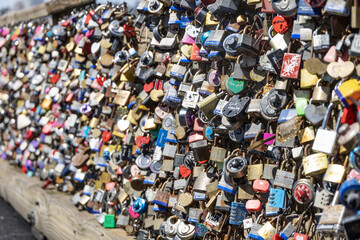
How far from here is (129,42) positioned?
137 inches

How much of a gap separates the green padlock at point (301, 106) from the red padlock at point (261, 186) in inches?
14.3

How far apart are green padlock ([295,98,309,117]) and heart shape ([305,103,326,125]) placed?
1.4 inches

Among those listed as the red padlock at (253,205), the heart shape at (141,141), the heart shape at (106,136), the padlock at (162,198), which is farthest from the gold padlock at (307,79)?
the heart shape at (106,136)

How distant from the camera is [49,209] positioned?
4277mm

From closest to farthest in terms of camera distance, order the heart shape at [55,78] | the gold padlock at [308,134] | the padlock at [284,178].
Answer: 1. the gold padlock at [308,134]
2. the padlock at [284,178]
3. the heart shape at [55,78]

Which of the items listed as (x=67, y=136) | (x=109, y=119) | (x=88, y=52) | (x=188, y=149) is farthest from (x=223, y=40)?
(x=67, y=136)

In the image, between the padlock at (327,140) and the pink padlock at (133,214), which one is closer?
the padlock at (327,140)

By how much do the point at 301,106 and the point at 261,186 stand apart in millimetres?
411

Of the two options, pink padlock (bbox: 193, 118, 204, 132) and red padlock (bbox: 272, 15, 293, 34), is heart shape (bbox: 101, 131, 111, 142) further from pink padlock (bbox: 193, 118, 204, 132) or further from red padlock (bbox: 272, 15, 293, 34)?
red padlock (bbox: 272, 15, 293, 34)

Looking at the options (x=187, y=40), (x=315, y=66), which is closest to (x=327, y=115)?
(x=315, y=66)

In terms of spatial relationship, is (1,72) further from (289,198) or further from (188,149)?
(289,198)

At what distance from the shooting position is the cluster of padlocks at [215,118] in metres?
1.75

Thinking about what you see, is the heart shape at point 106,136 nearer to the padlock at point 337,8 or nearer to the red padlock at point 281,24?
the red padlock at point 281,24

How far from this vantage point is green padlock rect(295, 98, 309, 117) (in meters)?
1.91
